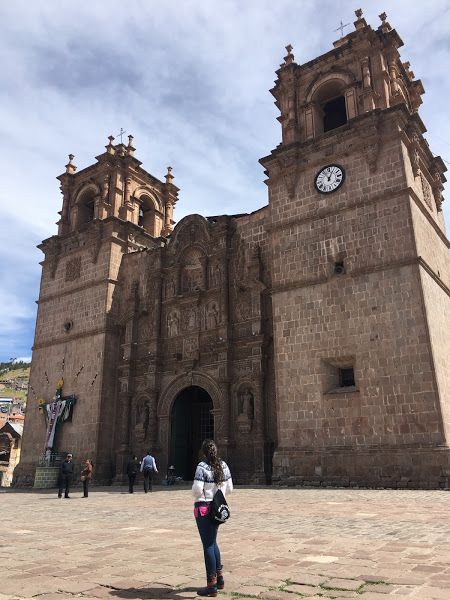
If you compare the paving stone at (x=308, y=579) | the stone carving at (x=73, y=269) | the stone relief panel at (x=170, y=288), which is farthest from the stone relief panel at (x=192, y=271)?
the paving stone at (x=308, y=579)

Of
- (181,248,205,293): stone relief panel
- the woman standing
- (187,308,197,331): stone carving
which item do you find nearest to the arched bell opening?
(181,248,205,293): stone relief panel

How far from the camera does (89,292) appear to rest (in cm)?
2736

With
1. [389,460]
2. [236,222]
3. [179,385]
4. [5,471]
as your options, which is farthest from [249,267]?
[5,471]

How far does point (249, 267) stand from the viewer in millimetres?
22141

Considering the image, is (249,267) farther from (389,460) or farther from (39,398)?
(39,398)

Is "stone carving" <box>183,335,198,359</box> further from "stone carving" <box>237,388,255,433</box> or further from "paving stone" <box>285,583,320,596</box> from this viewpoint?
"paving stone" <box>285,583,320,596</box>

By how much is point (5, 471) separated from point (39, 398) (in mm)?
15573

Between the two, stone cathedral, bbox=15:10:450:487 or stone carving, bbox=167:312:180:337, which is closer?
stone cathedral, bbox=15:10:450:487

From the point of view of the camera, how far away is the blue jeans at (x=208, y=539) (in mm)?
4785

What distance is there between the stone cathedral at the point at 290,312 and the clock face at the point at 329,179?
0.20 ft

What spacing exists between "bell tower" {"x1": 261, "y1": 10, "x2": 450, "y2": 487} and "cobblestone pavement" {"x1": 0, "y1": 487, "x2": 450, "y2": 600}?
4831mm

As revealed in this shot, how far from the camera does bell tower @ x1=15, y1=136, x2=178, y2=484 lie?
2503 centimetres

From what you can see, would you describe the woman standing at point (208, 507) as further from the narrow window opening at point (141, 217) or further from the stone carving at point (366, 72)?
the narrow window opening at point (141, 217)

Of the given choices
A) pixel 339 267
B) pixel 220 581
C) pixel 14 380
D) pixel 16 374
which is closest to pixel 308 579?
pixel 220 581
